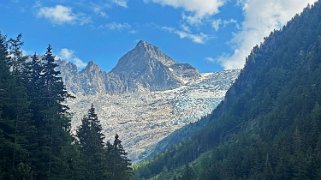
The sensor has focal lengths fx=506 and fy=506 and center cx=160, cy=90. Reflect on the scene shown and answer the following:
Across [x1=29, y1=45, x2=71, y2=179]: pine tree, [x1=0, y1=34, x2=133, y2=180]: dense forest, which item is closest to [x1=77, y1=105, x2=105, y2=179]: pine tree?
[x1=0, y1=34, x2=133, y2=180]: dense forest

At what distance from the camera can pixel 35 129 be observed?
63.1 m

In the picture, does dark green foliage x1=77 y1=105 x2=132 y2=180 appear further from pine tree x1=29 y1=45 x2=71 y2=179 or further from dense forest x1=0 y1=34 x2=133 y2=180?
pine tree x1=29 y1=45 x2=71 y2=179

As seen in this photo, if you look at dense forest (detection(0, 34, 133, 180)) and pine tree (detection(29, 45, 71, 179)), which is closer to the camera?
dense forest (detection(0, 34, 133, 180))

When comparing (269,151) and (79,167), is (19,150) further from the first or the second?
(269,151)

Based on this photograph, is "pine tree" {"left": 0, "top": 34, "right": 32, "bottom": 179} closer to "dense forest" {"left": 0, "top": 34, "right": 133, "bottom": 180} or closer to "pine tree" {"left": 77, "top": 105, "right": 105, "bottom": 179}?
"dense forest" {"left": 0, "top": 34, "right": 133, "bottom": 180}

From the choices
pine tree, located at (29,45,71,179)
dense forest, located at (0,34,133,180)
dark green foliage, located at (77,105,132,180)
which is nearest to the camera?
dense forest, located at (0,34,133,180)

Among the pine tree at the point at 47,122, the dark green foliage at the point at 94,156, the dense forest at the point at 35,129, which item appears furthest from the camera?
the dark green foliage at the point at 94,156

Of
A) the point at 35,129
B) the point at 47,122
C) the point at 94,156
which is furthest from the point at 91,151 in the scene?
the point at 35,129

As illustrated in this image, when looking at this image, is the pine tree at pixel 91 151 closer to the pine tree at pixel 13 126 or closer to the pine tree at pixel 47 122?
the pine tree at pixel 47 122

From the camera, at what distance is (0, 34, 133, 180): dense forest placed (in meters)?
57.5

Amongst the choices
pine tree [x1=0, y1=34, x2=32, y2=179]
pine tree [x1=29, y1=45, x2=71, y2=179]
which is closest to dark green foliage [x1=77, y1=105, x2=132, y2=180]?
pine tree [x1=29, y1=45, x2=71, y2=179]

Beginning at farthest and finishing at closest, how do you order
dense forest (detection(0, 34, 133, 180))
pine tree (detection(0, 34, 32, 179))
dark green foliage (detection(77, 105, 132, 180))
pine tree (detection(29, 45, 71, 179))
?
1. dark green foliage (detection(77, 105, 132, 180))
2. pine tree (detection(29, 45, 71, 179))
3. dense forest (detection(0, 34, 133, 180))
4. pine tree (detection(0, 34, 32, 179))

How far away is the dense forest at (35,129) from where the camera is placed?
57.5 metres

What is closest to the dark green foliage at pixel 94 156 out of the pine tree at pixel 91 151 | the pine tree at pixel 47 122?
the pine tree at pixel 91 151
